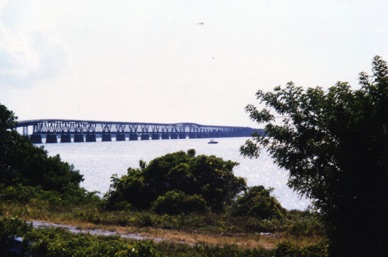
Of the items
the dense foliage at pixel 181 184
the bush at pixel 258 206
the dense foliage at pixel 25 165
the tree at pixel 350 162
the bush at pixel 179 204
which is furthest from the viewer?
the dense foliage at pixel 25 165

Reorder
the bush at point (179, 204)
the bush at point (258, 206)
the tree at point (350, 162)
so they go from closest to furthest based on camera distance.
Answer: the tree at point (350, 162)
the bush at point (258, 206)
the bush at point (179, 204)

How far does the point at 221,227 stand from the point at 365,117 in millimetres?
11710

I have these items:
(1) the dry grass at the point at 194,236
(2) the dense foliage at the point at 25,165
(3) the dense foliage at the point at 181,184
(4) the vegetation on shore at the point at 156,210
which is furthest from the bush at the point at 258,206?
(2) the dense foliage at the point at 25,165

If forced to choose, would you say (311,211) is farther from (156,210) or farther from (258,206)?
(156,210)

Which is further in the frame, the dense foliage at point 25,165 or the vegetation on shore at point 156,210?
the dense foliage at point 25,165

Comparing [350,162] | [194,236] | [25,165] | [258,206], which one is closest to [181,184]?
[258,206]

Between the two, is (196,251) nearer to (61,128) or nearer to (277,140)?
(277,140)

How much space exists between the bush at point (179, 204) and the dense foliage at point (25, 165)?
11.3m

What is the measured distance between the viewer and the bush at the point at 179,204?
29.1 meters

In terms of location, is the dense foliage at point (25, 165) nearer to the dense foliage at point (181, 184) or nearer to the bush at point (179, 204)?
the dense foliage at point (181, 184)

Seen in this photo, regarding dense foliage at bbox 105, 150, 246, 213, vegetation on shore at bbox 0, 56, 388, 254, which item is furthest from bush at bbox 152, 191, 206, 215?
vegetation on shore at bbox 0, 56, 388, 254

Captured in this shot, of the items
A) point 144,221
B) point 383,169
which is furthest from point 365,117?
point 144,221

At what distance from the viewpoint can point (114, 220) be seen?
2402 cm

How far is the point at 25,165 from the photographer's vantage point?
3941cm
